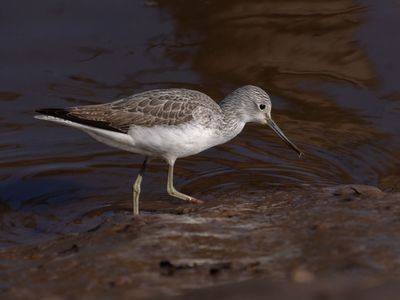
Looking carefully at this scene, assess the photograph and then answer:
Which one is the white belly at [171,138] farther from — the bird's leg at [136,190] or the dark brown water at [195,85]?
the dark brown water at [195,85]

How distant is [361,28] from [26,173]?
477 cm

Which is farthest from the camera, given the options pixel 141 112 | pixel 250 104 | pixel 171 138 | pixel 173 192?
pixel 250 104

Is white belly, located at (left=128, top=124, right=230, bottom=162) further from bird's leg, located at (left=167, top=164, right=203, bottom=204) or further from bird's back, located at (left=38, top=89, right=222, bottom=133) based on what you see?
bird's leg, located at (left=167, top=164, right=203, bottom=204)

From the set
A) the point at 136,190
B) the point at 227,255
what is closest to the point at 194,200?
the point at 136,190

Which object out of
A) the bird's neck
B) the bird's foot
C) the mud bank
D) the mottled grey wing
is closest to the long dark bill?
the bird's neck

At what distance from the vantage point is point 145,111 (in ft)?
27.7

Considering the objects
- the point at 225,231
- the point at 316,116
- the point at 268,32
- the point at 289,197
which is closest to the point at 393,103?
the point at 316,116

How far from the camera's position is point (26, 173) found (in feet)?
31.3

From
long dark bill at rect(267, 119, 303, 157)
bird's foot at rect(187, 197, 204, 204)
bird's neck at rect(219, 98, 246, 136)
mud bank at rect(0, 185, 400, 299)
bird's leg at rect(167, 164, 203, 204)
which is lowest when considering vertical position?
bird's foot at rect(187, 197, 204, 204)

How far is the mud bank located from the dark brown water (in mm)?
1571

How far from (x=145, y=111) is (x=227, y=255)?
2613 mm

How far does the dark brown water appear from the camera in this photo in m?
9.34

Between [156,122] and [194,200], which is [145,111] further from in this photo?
[194,200]

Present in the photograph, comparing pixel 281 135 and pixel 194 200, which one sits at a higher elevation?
pixel 281 135
